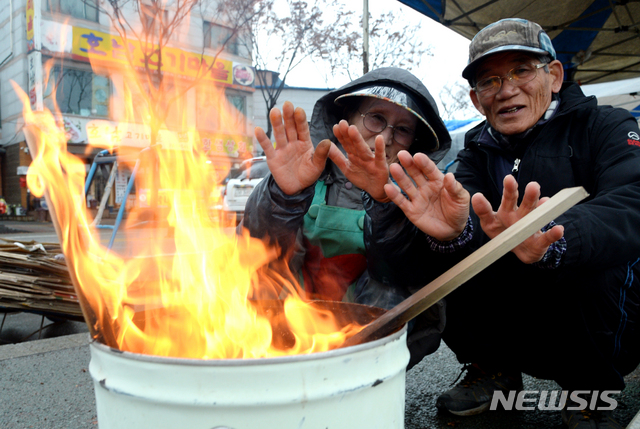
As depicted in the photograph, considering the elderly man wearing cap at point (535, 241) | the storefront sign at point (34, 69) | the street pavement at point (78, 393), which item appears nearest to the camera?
Answer: the elderly man wearing cap at point (535, 241)

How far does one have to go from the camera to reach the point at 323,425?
0.83 meters

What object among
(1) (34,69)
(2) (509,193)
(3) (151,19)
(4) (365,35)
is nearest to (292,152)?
(2) (509,193)


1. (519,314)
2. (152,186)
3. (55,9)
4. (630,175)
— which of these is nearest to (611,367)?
(519,314)

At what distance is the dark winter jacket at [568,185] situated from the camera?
→ 1.47 m

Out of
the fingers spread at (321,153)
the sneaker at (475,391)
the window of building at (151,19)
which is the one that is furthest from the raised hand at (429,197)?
the window of building at (151,19)

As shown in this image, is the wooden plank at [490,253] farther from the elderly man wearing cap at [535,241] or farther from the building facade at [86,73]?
the building facade at [86,73]

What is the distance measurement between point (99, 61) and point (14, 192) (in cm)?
726

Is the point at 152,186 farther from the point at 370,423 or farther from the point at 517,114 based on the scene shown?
the point at 370,423

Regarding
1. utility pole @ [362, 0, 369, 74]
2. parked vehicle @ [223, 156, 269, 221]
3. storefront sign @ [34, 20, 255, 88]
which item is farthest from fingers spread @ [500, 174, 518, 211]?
storefront sign @ [34, 20, 255, 88]

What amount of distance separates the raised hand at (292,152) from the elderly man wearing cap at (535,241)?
10.4 inches

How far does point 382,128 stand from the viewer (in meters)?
2.12

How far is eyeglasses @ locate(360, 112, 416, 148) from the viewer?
2.13m

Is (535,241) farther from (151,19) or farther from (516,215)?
(151,19)

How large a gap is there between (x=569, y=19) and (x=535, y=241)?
6.30m
